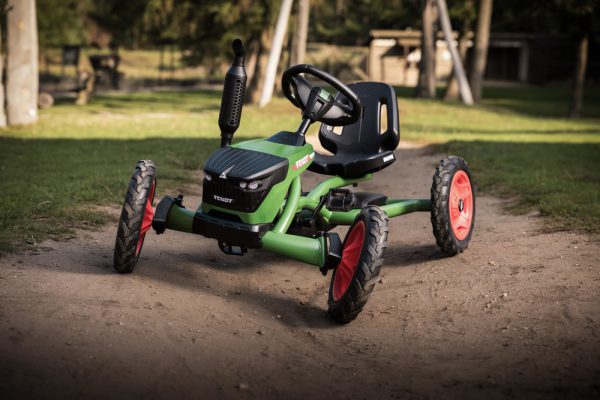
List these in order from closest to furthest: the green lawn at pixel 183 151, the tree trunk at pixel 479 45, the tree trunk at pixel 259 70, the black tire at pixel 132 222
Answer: the black tire at pixel 132 222
the green lawn at pixel 183 151
the tree trunk at pixel 259 70
the tree trunk at pixel 479 45

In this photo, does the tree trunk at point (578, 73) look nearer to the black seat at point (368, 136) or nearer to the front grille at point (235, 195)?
the black seat at point (368, 136)

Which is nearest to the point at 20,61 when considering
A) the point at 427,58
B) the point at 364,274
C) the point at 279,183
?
the point at 279,183

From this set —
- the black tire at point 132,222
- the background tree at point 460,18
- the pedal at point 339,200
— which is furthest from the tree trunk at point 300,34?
the black tire at point 132,222

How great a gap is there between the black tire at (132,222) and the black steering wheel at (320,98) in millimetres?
1237

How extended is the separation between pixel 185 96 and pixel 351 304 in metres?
25.7

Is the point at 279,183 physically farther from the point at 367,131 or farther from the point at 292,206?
the point at 367,131

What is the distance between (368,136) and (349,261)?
2.32 m

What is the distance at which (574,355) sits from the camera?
4.47 metres

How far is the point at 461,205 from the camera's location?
6.88 meters

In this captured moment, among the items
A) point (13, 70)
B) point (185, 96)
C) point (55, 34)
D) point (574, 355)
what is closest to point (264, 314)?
point (574, 355)

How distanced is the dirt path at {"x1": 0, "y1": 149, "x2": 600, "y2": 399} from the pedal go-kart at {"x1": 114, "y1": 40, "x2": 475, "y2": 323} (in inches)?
11.4

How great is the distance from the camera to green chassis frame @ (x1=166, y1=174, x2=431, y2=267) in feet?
17.7

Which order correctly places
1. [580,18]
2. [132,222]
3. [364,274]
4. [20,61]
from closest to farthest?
1. [364,274]
2. [132,222]
3. [20,61]
4. [580,18]

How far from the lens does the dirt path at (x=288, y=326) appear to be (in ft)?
13.5
